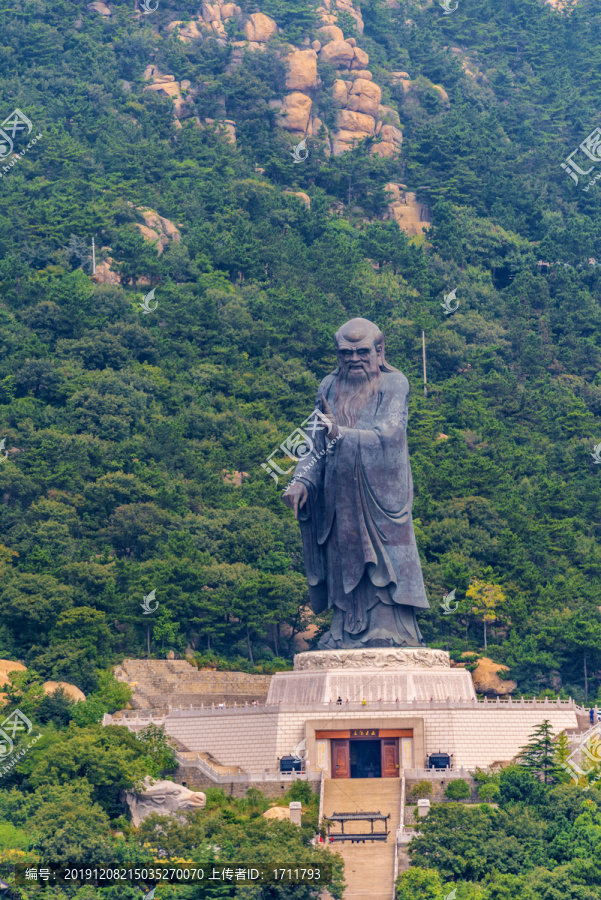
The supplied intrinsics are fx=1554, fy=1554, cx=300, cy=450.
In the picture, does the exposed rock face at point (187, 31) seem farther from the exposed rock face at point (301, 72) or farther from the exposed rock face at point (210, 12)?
the exposed rock face at point (301, 72)

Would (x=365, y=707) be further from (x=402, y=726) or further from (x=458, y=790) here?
(x=458, y=790)

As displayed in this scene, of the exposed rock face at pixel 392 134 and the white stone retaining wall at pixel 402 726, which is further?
the exposed rock face at pixel 392 134

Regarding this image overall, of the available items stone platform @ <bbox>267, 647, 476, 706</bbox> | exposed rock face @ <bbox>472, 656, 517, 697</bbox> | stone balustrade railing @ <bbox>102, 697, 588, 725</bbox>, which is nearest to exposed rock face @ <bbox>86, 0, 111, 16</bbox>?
exposed rock face @ <bbox>472, 656, 517, 697</bbox>

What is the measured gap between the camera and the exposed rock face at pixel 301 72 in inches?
2758

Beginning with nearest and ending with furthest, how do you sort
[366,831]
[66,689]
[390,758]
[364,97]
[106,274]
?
[366,831]
[390,758]
[66,689]
[106,274]
[364,97]

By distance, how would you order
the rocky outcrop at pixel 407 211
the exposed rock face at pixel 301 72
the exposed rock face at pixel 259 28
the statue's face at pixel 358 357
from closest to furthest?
the statue's face at pixel 358 357 < the rocky outcrop at pixel 407 211 < the exposed rock face at pixel 301 72 < the exposed rock face at pixel 259 28

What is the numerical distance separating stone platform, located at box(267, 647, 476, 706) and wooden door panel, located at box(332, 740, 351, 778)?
2.31 feet

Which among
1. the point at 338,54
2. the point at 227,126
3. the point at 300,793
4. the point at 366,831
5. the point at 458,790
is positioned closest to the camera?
the point at 366,831

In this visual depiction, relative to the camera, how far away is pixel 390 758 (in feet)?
84.9

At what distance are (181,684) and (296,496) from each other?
8440 mm

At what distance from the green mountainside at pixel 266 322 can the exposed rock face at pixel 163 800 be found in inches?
291

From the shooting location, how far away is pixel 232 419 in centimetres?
4566

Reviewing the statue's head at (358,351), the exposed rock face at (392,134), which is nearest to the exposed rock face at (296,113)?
the exposed rock face at (392,134)

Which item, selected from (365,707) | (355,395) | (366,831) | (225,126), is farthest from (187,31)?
(366,831)
